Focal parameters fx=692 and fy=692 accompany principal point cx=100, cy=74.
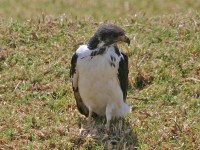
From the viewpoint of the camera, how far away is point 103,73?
766 centimetres

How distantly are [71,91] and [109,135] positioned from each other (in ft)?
4.65

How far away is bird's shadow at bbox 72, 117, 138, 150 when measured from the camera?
24.5 ft

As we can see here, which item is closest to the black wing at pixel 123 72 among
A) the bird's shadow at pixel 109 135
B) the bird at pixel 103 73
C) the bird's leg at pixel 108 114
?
the bird at pixel 103 73

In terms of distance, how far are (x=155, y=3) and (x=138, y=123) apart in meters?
6.95

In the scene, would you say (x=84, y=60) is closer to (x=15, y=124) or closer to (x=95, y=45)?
(x=95, y=45)

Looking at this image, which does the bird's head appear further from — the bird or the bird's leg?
the bird's leg

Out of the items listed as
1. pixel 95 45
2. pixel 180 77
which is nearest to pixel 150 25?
pixel 180 77

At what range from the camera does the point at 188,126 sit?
7.83 metres

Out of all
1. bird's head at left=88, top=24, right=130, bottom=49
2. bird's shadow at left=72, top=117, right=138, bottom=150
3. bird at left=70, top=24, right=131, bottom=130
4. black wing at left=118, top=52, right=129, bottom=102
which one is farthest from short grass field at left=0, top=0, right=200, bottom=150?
bird's head at left=88, top=24, right=130, bottom=49

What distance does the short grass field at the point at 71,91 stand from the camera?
7.65 meters

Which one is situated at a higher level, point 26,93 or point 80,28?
point 80,28

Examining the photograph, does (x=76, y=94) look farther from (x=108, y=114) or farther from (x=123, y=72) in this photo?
(x=123, y=72)

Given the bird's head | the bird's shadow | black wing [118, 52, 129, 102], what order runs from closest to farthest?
the bird's shadow < the bird's head < black wing [118, 52, 129, 102]

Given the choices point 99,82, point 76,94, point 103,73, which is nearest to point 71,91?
point 76,94
